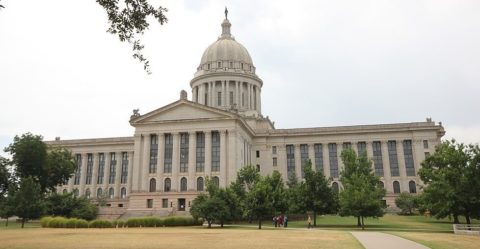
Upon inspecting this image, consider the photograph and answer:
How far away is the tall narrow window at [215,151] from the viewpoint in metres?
75.2

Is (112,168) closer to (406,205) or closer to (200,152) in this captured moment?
(200,152)

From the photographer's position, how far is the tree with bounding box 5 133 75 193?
65312 millimetres

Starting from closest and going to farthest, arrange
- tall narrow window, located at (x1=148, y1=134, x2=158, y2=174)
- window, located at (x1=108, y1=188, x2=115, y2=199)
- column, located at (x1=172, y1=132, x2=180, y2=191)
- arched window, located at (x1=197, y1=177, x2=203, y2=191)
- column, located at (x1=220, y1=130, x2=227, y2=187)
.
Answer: column, located at (x1=220, y1=130, x2=227, y2=187) < arched window, located at (x1=197, y1=177, x2=203, y2=191) < column, located at (x1=172, y1=132, x2=180, y2=191) < tall narrow window, located at (x1=148, y1=134, x2=158, y2=174) < window, located at (x1=108, y1=188, x2=115, y2=199)

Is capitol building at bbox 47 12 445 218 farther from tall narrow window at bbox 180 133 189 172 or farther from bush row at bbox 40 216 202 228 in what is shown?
bush row at bbox 40 216 202 228

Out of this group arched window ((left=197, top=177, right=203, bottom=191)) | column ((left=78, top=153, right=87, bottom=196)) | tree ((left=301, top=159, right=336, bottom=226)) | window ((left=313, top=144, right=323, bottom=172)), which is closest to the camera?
tree ((left=301, top=159, right=336, bottom=226))

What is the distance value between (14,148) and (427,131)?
75.5 m

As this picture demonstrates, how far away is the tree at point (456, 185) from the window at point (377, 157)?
129 ft

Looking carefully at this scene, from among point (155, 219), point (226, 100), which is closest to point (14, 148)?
point (155, 219)

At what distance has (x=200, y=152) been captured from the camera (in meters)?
76.5

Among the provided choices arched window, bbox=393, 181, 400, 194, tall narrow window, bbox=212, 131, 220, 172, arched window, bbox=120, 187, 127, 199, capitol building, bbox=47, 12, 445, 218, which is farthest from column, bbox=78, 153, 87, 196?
arched window, bbox=393, 181, 400, 194

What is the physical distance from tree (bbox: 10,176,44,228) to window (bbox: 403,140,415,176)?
6605 cm

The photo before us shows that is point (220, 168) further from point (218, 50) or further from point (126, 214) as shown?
point (218, 50)

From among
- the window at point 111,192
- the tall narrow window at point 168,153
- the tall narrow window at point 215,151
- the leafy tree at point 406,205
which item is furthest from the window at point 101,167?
the leafy tree at point 406,205

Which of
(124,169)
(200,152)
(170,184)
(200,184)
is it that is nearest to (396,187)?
(200,184)
